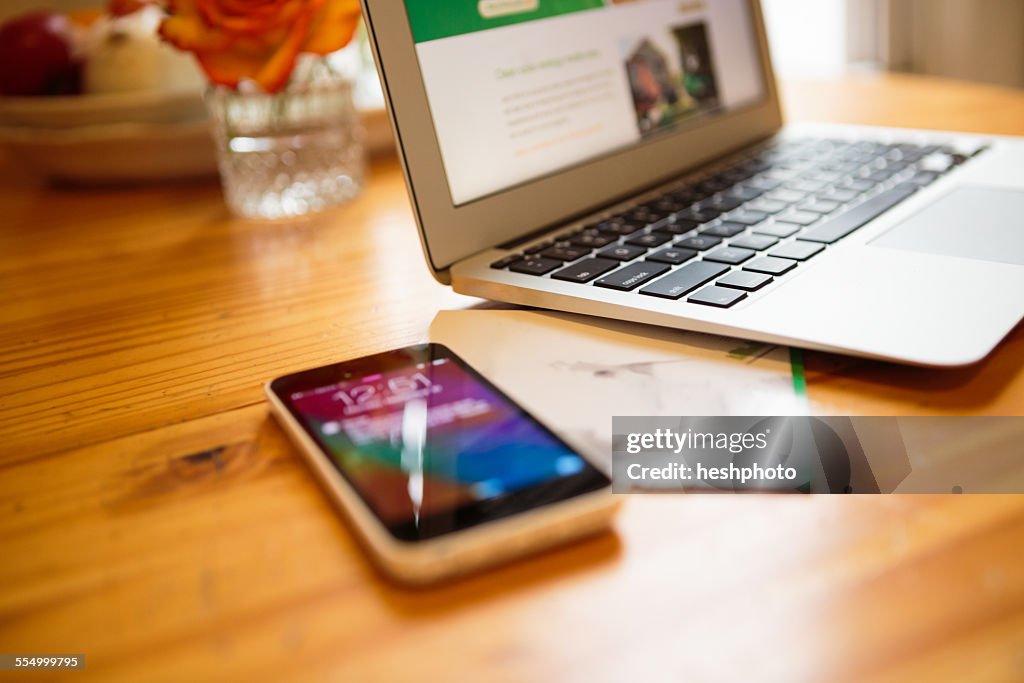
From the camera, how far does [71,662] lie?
0.96ft

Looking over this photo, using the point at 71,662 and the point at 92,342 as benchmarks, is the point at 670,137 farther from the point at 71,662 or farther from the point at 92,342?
the point at 71,662

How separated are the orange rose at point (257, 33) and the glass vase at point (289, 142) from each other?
0.21 ft

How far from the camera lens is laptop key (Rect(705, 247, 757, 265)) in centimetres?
51

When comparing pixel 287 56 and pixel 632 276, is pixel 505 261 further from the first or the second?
pixel 287 56

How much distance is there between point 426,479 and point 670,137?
485mm

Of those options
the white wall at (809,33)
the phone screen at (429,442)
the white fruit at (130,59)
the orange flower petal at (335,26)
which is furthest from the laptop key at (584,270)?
the white wall at (809,33)

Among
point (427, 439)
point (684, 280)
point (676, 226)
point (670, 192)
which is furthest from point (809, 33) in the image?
point (427, 439)

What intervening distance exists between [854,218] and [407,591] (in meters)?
0.40

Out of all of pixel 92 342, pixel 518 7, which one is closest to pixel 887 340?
pixel 518 7

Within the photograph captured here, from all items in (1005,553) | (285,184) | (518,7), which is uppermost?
(518,7)

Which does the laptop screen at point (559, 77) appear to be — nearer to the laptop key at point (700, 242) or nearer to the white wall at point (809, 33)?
the laptop key at point (700, 242)

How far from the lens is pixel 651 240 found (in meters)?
0.56

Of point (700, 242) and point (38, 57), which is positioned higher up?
point (38, 57)

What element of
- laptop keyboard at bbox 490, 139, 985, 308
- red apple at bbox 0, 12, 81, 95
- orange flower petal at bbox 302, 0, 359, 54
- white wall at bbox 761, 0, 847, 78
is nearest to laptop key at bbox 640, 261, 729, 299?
laptop keyboard at bbox 490, 139, 985, 308
